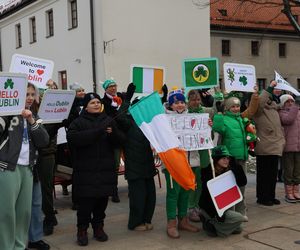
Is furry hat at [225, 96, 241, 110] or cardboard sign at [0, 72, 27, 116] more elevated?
cardboard sign at [0, 72, 27, 116]

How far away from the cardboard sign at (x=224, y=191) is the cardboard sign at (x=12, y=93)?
2.28 meters

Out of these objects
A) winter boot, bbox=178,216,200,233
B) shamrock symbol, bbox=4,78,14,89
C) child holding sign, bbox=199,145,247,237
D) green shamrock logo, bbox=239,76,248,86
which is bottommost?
winter boot, bbox=178,216,200,233

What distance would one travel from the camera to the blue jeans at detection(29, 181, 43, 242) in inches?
181

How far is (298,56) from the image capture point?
35.7m

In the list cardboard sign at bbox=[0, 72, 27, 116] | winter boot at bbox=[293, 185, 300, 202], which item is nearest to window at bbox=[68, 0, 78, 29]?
winter boot at bbox=[293, 185, 300, 202]

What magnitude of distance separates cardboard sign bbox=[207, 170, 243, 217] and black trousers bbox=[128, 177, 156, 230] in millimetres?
807

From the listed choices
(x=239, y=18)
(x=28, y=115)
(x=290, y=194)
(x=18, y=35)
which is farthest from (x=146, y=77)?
(x=239, y=18)

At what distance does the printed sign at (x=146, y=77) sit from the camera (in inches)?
221

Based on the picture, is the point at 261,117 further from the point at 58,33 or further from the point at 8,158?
the point at 58,33

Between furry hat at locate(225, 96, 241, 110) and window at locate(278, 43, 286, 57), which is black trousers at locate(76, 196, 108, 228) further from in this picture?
window at locate(278, 43, 286, 57)

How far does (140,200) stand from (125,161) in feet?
1.67

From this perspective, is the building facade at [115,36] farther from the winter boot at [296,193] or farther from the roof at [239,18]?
the winter boot at [296,193]

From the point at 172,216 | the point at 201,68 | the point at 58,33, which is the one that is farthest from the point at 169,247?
the point at 58,33

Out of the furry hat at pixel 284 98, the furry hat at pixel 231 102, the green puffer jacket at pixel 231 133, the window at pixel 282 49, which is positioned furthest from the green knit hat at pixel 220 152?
the window at pixel 282 49
